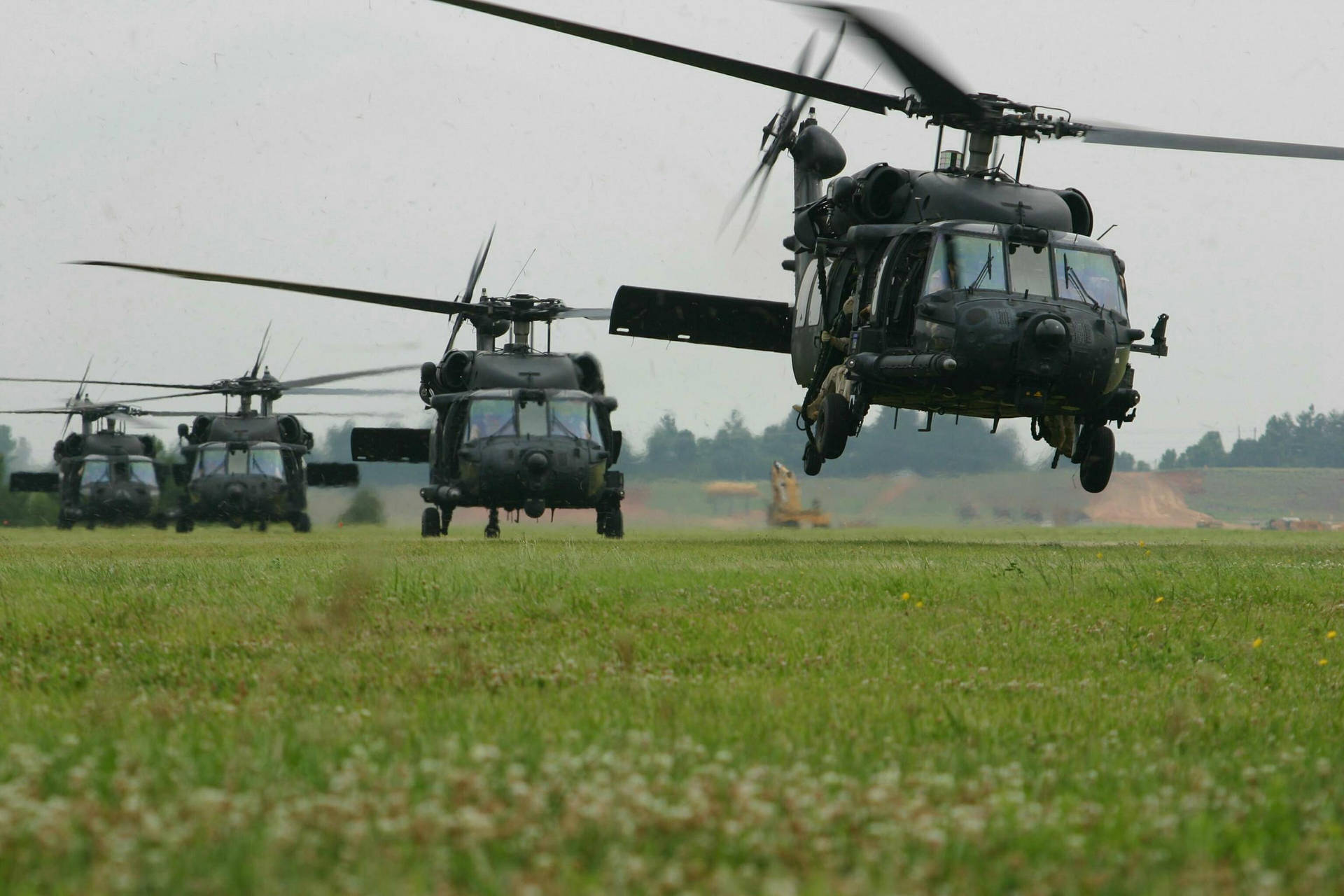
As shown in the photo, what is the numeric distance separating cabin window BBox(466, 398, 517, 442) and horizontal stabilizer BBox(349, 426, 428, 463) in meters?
6.05

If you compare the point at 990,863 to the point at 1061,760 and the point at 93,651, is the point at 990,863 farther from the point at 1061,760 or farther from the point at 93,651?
the point at 93,651

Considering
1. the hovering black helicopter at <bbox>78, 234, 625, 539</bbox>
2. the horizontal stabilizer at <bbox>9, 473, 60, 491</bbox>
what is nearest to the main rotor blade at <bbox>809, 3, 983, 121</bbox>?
the hovering black helicopter at <bbox>78, 234, 625, 539</bbox>

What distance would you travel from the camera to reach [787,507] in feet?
155

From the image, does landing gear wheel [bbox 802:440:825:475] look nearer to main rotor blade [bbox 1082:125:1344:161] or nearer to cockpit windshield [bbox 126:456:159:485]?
main rotor blade [bbox 1082:125:1344:161]

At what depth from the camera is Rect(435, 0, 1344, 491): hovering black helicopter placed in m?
16.8

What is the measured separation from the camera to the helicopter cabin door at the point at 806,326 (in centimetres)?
2002

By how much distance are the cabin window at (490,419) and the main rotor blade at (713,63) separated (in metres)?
10.1

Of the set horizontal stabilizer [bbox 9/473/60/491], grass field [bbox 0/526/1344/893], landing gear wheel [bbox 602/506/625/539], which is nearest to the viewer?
grass field [bbox 0/526/1344/893]

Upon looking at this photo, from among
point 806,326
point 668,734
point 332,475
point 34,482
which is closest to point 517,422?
point 806,326

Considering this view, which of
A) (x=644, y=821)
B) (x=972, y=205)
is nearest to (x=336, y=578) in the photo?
(x=644, y=821)

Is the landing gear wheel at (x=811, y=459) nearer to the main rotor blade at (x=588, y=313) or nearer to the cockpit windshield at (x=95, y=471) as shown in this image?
the main rotor blade at (x=588, y=313)

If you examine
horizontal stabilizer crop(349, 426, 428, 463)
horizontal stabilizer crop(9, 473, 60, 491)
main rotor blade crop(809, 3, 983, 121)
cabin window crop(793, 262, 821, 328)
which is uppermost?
main rotor blade crop(809, 3, 983, 121)

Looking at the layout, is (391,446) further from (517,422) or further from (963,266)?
(963,266)

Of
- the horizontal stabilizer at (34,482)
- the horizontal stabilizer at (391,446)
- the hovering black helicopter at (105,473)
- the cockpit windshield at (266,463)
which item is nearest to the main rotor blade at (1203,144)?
the horizontal stabilizer at (391,446)
